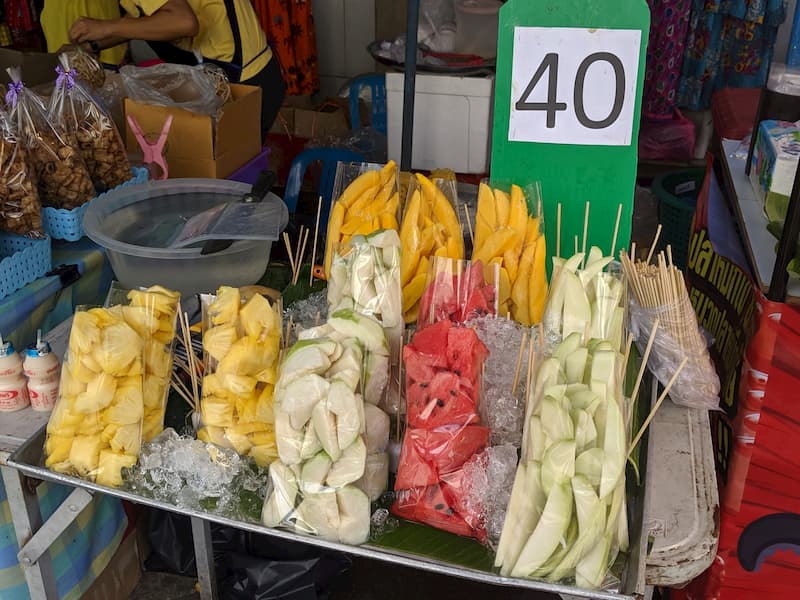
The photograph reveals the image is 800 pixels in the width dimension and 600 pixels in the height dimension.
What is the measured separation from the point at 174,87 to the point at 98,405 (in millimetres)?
1616

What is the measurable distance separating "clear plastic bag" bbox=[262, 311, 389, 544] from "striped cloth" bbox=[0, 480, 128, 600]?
75 cm

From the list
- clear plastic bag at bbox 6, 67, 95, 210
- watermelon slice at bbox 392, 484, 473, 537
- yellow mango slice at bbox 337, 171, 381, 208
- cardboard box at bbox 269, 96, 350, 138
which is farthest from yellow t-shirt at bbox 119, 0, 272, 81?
watermelon slice at bbox 392, 484, 473, 537

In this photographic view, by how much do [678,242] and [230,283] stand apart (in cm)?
215

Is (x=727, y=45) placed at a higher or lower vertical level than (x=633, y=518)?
higher

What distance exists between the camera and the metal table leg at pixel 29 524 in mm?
1396

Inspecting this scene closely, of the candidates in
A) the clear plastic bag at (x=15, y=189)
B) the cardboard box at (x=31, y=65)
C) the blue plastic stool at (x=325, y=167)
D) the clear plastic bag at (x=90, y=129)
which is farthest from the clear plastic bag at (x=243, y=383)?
the cardboard box at (x=31, y=65)

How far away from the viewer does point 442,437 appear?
4.08 feet

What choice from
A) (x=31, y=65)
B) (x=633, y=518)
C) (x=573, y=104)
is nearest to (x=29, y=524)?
(x=633, y=518)

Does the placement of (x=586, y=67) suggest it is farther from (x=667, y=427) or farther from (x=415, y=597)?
(x=415, y=597)

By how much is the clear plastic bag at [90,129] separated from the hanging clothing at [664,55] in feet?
9.61

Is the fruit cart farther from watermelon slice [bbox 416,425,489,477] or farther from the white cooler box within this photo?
the white cooler box

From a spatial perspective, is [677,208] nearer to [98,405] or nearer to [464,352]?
[464,352]

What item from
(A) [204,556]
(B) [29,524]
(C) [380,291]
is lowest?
(A) [204,556]

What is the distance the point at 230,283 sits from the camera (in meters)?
1.84
